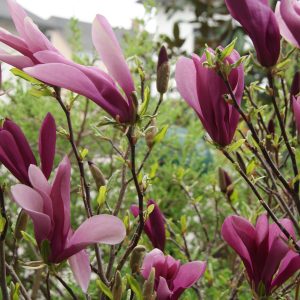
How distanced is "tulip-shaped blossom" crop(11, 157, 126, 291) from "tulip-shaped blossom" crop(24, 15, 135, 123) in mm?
49

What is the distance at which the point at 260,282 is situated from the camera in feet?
1.27

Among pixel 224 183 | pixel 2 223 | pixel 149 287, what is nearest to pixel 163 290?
pixel 149 287

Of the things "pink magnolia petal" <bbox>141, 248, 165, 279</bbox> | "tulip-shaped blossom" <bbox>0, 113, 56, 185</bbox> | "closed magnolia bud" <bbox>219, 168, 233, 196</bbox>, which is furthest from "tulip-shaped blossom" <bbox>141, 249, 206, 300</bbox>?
"closed magnolia bud" <bbox>219, 168, 233, 196</bbox>

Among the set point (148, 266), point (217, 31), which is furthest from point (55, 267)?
point (217, 31)

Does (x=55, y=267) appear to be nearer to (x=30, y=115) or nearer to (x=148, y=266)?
(x=148, y=266)

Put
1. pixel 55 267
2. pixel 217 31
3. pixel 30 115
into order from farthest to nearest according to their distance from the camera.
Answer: pixel 217 31 < pixel 30 115 < pixel 55 267

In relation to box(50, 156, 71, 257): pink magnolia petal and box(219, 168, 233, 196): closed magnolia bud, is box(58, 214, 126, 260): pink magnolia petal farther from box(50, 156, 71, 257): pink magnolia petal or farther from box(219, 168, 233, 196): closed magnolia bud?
box(219, 168, 233, 196): closed magnolia bud

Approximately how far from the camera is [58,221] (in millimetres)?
346

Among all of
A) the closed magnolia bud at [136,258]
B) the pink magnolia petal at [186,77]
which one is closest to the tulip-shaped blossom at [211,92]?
the pink magnolia petal at [186,77]

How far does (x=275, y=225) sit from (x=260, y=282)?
4 cm

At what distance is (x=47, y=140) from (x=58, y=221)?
0.06 metres

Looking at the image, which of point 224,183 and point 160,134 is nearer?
point 160,134

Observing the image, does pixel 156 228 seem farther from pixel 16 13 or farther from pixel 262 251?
pixel 16 13

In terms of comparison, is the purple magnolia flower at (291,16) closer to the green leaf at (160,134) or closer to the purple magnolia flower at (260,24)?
the purple magnolia flower at (260,24)
